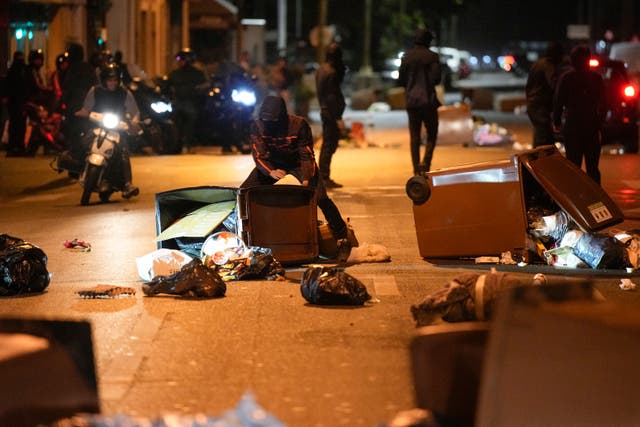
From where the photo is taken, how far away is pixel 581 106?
42.2 feet

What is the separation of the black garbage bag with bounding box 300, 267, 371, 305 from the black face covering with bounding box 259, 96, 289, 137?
7.38ft

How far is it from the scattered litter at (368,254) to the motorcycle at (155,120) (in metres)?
11.0

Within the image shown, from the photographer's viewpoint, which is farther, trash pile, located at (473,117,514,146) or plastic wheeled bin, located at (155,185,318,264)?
trash pile, located at (473,117,514,146)

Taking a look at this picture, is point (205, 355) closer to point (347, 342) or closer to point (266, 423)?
point (347, 342)

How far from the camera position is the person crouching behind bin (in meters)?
10.7

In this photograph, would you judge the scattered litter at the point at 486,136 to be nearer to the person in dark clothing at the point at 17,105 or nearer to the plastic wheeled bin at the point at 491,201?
the person in dark clothing at the point at 17,105

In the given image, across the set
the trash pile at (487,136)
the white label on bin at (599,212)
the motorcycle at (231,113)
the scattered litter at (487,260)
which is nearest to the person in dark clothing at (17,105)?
the motorcycle at (231,113)

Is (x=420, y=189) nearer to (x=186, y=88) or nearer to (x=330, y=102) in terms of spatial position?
(x=330, y=102)

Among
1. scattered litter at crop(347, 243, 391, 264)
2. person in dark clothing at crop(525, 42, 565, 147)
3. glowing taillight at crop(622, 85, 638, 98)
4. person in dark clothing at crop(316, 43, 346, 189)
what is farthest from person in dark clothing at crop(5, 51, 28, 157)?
scattered litter at crop(347, 243, 391, 264)

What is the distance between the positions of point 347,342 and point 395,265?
9.54ft

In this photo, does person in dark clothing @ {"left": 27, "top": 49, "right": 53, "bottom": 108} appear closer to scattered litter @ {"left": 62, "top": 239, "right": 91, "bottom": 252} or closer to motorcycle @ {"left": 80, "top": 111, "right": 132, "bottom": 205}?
motorcycle @ {"left": 80, "top": 111, "right": 132, "bottom": 205}

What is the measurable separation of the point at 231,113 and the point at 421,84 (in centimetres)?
772

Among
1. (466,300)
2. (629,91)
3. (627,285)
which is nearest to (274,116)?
(627,285)

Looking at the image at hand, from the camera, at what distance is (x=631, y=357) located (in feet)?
15.1
